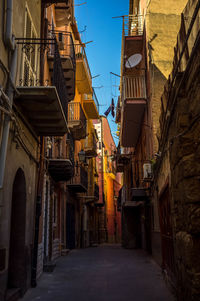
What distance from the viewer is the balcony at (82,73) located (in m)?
18.8

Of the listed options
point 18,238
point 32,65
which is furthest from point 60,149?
point 18,238

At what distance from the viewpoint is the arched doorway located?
6949mm

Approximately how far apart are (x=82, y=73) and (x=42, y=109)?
43.1ft

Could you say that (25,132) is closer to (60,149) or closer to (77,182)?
(60,149)

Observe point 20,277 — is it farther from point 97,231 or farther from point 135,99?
point 97,231

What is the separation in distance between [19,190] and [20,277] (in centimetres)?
195

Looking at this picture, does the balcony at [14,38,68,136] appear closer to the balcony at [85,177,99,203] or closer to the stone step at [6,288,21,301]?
the stone step at [6,288,21,301]

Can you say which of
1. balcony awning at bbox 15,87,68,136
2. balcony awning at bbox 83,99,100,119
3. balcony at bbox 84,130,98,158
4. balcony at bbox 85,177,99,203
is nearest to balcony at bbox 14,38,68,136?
balcony awning at bbox 15,87,68,136

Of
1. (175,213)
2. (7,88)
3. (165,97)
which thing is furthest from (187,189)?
(7,88)

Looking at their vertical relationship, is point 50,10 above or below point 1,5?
above

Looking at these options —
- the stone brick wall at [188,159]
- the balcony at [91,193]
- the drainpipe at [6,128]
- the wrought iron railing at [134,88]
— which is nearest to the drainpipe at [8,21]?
the drainpipe at [6,128]

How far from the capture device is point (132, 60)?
15.1 meters

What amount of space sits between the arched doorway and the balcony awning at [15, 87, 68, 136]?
144 centimetres

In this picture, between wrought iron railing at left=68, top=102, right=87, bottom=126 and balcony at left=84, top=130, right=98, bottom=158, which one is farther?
balcony at left=84, top=130, right=98, bottom=158
